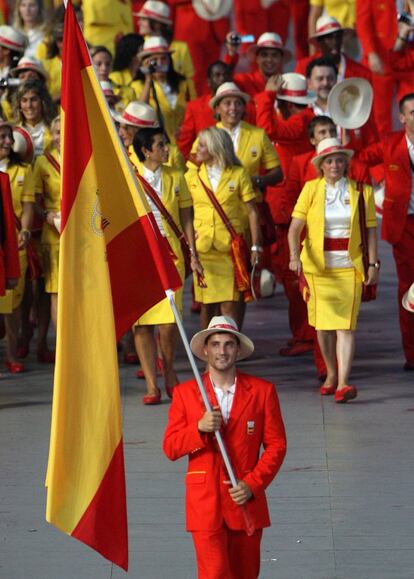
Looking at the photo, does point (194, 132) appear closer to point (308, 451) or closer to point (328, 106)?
point (328, 106)

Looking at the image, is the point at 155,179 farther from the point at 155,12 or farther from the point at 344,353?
the point at 155,12

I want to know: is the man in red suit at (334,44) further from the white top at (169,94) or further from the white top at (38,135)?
the white top at (38,135)

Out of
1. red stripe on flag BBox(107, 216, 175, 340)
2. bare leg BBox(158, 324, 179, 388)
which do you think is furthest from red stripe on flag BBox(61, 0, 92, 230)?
bare leg BBox(158, 324, 179, 388)

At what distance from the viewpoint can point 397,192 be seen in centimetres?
1414

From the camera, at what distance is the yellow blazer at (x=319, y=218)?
13.3m

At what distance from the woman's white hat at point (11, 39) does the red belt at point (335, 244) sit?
489cm

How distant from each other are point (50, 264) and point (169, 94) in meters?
3.70

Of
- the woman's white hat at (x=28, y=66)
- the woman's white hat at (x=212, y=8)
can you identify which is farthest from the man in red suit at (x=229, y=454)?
the woman's white hat at (x=212, y=8)

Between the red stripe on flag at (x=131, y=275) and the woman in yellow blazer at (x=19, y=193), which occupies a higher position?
the red stripe on flag at (x=131, y=275)

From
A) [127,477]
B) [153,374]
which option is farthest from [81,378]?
[153,374]

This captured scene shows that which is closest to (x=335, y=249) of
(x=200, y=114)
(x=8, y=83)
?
(x=200, y=114)

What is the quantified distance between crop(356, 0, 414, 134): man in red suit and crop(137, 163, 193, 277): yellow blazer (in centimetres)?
666

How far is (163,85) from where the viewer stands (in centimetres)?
1759

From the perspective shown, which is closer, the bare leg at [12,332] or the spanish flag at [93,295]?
the spanish flag at [93,295]
